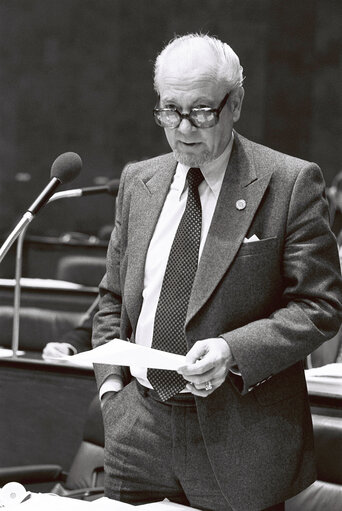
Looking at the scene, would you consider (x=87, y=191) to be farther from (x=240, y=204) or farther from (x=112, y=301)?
(x=240, y=204)

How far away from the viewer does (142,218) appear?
76.2 inches

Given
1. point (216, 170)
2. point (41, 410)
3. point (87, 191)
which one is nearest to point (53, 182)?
point (216, 170)

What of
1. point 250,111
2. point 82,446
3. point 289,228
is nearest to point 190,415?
point 289,228

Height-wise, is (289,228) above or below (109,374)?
above

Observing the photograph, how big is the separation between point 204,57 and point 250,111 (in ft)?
25.8

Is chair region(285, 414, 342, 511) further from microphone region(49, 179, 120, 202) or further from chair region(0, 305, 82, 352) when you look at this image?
chair region(0, 305, 82, 352)

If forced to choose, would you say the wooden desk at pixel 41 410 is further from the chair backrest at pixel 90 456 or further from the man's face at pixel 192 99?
the man's face at pixel 192 99

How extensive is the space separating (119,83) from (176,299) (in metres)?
8.42

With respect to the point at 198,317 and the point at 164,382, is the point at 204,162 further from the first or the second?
the point at 164,382

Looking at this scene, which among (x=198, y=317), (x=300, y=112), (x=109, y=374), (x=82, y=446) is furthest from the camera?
(x=300, y=112)

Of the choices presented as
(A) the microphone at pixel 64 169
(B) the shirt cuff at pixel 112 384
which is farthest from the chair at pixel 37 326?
(B) the shirt cuff at pixel 112 384

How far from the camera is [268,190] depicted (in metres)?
1.83

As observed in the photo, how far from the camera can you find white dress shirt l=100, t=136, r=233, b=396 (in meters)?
1.87

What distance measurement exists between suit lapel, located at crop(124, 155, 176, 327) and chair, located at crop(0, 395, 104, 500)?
1143mm
